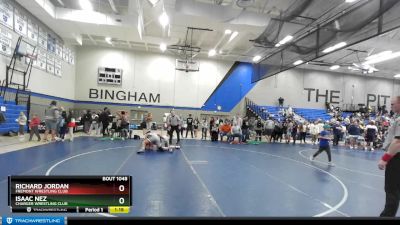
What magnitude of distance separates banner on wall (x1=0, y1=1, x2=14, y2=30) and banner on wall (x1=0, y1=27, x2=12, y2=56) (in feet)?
1.01

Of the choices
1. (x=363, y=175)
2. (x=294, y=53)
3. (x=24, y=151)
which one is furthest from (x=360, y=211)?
(x=24, y=151)

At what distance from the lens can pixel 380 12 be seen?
21.0 ft

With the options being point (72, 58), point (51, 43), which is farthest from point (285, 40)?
point (72, 58)

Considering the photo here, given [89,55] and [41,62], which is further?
[89,55]

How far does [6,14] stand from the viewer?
493 inches

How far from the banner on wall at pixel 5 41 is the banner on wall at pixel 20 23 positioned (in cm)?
71

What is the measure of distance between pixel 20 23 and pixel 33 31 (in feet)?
4.69

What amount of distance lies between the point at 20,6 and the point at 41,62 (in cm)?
357

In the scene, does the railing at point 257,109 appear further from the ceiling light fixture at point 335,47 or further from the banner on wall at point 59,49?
the banner on wall at point 59,49

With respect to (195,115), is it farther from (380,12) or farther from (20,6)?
(380,12)

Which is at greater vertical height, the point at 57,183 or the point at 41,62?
the point at 41,62

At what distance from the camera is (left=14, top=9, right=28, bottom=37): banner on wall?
13414mm
